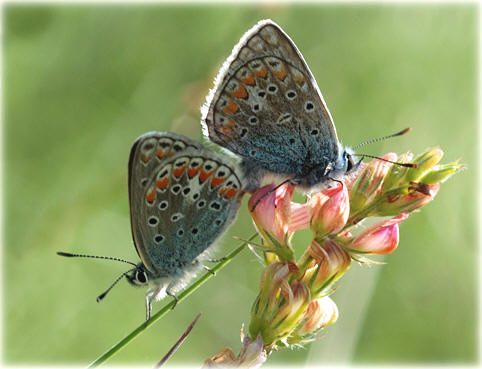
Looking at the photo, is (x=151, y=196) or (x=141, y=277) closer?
(x=151, y=196)

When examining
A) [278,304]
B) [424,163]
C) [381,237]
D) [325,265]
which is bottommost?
[278,304]

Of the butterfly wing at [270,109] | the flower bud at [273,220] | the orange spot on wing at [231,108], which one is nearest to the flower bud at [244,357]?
the flower bud at [273,220]

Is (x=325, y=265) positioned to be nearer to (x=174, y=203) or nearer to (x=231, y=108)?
(x=174, y=203)

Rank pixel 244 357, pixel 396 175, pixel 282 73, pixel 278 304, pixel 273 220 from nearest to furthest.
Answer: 1. pixel 244 357
2. pixel 278 304
3. pixel 396 175
4. pixel 273 220
5. pixel 282 73

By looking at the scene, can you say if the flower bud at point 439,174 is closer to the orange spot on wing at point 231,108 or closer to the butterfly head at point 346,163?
the butterfly head at point 346,163

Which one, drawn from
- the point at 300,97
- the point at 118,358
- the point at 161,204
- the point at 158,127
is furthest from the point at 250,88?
the point at 118,358

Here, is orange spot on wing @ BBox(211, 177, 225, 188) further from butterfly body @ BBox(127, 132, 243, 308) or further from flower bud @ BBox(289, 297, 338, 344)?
flower bud @ BBox(289, 297, 338, 344)

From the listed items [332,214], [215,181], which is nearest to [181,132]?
[215,181]

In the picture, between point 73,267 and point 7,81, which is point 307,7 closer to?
point 7,81
